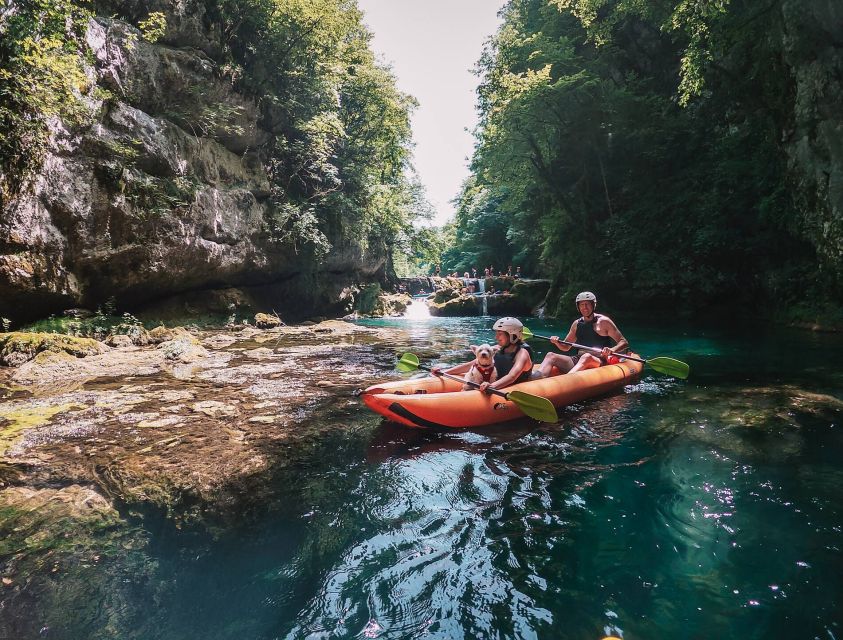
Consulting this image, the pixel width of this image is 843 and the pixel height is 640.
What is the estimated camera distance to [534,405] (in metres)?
4.09

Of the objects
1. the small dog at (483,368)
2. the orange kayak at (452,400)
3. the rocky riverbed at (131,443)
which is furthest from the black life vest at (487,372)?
the rocky riverbed at (131,443)

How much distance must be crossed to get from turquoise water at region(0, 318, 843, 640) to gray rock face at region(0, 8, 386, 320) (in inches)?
311

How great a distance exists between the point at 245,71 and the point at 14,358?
1197 cm

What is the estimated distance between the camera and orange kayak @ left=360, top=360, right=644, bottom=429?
3.95 m

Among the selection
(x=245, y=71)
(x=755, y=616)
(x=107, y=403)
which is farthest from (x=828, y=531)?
(x=245, y=71)

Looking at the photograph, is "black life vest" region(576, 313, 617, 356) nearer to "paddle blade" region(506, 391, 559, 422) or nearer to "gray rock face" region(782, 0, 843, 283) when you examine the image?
"paddle blade" region(506, 391, 559, 422)

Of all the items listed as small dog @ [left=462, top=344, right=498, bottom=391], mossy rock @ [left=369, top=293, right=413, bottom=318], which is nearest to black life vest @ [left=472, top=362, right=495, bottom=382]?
small dog @ [left=462, top=344, right=498, bottom=391]

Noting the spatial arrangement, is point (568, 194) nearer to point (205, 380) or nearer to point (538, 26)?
point (538, 26)

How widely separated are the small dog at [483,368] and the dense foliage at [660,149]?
801cm

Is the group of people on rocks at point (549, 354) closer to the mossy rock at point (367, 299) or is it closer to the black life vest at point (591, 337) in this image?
the black life vest at point (591, 337)

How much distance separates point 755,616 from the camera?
1795 millimetres

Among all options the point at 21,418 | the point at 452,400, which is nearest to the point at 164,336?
the point at 21,418

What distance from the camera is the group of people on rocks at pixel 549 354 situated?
4.80 m

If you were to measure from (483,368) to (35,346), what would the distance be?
7.65 metres
